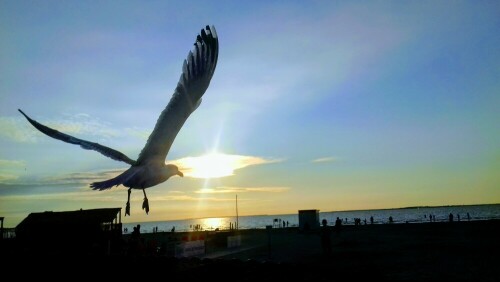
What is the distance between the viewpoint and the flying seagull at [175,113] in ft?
35.4

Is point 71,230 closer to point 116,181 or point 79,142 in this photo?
point 116,181

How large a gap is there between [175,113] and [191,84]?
2.92ft

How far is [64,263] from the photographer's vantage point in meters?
14.4

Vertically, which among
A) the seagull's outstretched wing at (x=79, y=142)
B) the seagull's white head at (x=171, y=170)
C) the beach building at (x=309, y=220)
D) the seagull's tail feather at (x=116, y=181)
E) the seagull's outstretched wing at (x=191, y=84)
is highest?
the seagull's outstretched wing at (x=191, y=84)

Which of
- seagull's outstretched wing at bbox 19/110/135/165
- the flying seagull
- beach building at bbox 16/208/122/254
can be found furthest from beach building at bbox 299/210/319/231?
seagull's outstretched wing at bbox 19/110/135/165

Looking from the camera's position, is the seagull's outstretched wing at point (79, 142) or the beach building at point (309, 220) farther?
the beach building at point (309, 220)

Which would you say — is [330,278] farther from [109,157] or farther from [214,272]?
[109,157]

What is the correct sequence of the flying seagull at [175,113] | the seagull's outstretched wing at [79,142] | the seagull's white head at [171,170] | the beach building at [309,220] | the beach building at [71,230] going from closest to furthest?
Answer: the seagull's outstretched wing at [79,142] < the flying seagull at [175,113] < the seagull's white head at [171,170] < the beach building at [71,230] < the beach building at [309,220]

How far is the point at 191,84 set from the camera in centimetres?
1112

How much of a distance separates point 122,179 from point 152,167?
94cm

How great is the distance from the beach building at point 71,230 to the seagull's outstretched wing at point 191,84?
13107 millimetres

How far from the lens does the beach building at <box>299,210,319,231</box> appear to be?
44062 millimetres

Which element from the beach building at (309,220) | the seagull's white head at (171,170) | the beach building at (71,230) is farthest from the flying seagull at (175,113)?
the beach building at (309,220)

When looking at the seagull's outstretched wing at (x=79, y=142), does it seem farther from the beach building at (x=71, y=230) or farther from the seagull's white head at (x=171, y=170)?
the beach building at (x=71, y=230)
